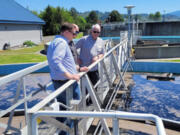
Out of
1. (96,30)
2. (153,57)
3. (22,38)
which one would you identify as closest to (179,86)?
(153,57)

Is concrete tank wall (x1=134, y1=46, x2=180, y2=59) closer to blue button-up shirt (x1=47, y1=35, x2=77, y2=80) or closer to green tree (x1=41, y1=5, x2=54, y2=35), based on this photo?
blue button-up shirt (x1=47, y1=35, x2=77, y2=80)

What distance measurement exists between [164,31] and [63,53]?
34.9 m

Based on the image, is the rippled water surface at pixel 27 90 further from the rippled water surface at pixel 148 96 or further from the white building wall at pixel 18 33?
the white building wall at pixel 18 33

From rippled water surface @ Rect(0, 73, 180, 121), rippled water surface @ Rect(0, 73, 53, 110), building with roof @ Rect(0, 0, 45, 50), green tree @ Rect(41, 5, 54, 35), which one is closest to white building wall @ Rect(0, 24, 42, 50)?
building with roof @ Rect(0, 0, 45, 50)

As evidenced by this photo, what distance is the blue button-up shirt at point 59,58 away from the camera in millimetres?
Answer: 2084

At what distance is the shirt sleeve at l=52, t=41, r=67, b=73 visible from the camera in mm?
2080

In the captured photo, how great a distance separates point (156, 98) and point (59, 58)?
527 centimetres

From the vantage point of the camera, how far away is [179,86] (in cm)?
778

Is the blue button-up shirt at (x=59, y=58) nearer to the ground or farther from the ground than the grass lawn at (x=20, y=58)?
farther from the ground

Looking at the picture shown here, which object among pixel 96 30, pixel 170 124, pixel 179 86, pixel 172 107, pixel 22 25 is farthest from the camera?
pixel 22 25

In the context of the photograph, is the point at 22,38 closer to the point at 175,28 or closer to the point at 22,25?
the point at 22,25

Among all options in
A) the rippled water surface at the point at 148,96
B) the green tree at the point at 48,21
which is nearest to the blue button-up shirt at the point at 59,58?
the rippled water surface at the point at 148,96

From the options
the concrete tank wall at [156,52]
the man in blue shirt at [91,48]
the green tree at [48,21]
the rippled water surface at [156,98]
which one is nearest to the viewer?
the man in blue shirt at [91,48]

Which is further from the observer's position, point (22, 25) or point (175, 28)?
point (175, 28)
